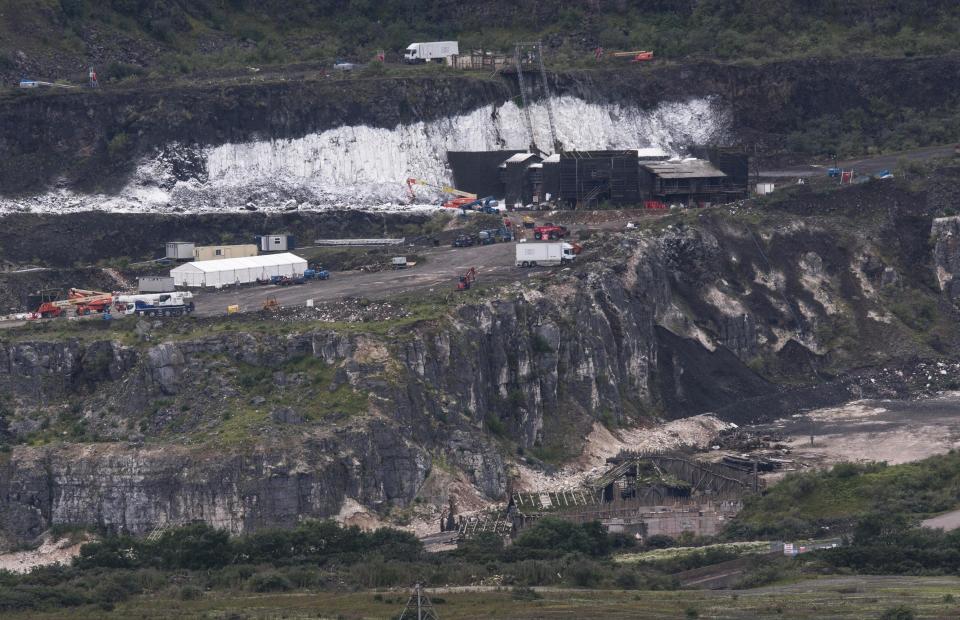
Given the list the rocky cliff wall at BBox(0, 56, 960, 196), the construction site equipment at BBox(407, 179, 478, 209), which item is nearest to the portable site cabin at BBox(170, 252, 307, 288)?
the rocky cliff wall at BBox(0, 56, 960, 196)

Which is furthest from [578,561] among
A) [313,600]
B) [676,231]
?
[676,231]

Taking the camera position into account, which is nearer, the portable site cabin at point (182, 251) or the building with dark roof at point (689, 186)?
the portable site cabin at point (182, 251)

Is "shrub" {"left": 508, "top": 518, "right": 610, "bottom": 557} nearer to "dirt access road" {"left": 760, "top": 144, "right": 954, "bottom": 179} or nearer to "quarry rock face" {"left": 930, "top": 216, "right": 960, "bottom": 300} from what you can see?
"quarry rock face" {"left": 930, "top": 216, "right": 960, "bottom": 300}

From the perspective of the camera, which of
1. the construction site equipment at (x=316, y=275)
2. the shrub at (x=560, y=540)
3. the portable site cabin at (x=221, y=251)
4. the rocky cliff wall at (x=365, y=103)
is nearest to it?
the shrub at (x=560, y=540)

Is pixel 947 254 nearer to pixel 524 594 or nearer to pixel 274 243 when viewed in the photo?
pixel 274 243

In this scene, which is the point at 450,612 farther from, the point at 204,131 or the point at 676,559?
the point at 204,131

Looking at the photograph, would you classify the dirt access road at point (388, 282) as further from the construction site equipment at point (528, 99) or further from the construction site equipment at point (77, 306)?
the construction site equipment at point (528, 99)

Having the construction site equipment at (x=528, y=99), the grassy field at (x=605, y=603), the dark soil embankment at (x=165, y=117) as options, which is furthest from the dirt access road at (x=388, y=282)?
the grassy field at (x=605, y=603)
